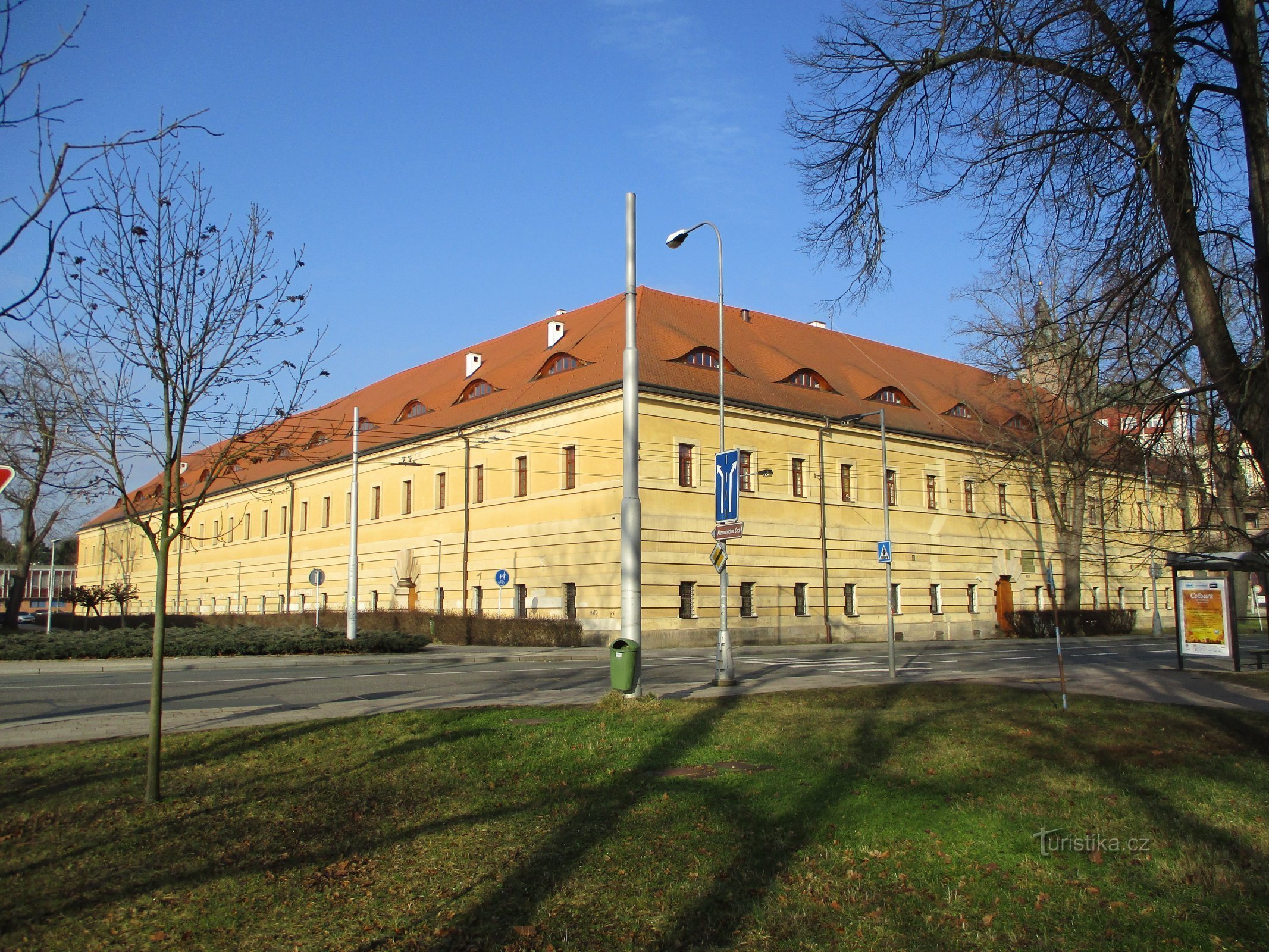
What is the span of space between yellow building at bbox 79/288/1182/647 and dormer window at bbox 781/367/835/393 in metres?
0.11

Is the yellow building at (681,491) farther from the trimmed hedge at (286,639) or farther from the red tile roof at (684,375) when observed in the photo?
the trimmed hedge at (286,639)

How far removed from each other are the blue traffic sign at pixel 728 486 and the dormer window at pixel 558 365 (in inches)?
1111

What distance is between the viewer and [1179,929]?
538 centimetres

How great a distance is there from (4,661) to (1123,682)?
2600 centimetres

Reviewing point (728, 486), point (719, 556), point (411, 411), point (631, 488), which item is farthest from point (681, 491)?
point (631, 488)

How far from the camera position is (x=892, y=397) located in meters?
53.4

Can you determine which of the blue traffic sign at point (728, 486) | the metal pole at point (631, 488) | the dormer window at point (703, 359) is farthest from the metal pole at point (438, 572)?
the metal pole at point (631, 488)

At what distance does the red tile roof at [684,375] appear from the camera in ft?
144

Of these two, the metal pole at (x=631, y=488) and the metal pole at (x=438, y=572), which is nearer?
the metal pole at (x=631, y=488)

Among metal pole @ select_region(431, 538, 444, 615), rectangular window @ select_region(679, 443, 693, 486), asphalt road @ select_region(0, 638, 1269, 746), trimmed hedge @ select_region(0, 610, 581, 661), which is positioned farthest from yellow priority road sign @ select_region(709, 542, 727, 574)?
metal pole @ select_region(431, 538, 444, 615)

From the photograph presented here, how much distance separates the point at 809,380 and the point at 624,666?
37.5 meters

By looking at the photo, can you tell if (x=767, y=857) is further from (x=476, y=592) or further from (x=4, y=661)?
(x=476, y=592)

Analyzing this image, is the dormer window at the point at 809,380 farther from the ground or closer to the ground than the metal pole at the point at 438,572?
farther from the ground

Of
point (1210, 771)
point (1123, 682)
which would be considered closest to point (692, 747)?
point (1210, 771)
